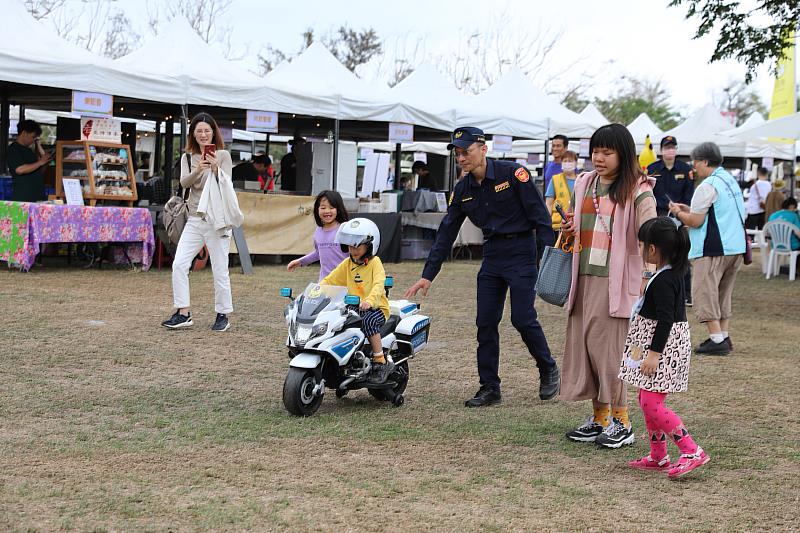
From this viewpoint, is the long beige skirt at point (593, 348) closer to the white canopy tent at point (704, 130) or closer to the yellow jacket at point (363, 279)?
the yellow jacket at point (363, 279)

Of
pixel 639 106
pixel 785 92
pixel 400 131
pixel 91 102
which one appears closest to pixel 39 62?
pixel 91 102

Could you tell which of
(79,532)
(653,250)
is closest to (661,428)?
(653,250)

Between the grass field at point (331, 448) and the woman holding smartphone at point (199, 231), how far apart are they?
0.32 metres

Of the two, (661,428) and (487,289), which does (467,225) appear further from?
(661,428)

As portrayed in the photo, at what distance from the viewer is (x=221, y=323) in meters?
8.75

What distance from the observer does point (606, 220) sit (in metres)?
5.12

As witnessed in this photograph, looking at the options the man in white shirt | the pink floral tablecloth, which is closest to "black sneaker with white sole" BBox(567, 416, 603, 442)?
the pink floral tablecloth

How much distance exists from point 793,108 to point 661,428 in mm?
20209

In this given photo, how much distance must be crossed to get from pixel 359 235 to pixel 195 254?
3.24 metres

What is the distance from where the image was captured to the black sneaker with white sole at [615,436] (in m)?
5.22

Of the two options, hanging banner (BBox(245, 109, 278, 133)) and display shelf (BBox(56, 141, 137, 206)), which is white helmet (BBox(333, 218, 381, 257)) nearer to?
display shelf (BBox(56, 141, 137, 206))

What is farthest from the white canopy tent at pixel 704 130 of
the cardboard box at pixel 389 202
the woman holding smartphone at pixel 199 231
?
the woman holding smartphone at pixel 199 231

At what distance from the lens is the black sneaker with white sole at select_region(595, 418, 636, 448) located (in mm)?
5219

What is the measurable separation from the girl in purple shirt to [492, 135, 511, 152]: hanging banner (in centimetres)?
1253
